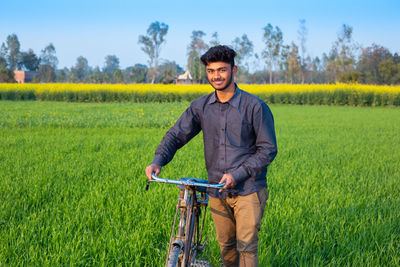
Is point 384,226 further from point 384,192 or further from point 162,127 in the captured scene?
point 162,127

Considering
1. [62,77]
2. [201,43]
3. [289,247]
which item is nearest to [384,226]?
[289,247]

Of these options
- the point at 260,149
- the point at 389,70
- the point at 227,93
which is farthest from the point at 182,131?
the point at 389,70

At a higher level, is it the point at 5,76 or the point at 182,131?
the point at 5,76

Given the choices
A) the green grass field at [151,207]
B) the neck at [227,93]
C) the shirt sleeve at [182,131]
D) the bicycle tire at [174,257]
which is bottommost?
the green grass field at [151,207]

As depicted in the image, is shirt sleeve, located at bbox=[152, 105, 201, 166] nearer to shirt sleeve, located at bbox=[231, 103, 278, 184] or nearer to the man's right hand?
the man's right hand

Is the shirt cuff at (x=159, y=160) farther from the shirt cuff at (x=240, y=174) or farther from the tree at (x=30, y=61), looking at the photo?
the tree at (x=30, y=61)

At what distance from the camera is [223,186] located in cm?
174

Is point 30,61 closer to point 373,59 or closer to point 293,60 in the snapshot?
point 293,60

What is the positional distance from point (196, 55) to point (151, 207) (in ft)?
186

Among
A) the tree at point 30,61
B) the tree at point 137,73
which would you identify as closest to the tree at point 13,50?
the tree at point 30,61

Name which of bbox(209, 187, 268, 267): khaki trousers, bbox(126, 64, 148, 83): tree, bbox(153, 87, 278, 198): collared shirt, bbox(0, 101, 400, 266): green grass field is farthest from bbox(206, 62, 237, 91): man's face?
bbox(126, 64, 148, 83): tree

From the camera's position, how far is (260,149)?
191 centimetres

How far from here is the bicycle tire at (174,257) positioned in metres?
1.58

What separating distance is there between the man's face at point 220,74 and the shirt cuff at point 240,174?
47 centimetres
